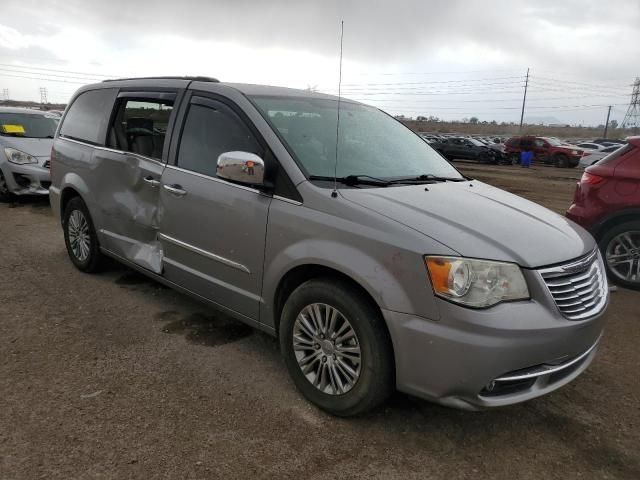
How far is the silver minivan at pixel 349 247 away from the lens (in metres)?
2.41

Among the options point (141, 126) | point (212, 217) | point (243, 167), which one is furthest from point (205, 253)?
point (141, 126)

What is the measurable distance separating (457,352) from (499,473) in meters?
0.67

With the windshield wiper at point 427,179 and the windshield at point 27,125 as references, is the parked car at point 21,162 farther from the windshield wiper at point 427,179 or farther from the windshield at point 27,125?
the windshield wiper at point 427,179

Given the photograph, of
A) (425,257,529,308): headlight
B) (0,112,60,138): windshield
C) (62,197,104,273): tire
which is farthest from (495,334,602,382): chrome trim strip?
(0,112,60,138): windshield

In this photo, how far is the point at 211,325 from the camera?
403 centimetres

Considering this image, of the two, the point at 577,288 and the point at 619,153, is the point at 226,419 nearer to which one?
the point at 577,288

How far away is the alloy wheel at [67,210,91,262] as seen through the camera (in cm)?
495

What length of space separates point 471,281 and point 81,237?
410cm

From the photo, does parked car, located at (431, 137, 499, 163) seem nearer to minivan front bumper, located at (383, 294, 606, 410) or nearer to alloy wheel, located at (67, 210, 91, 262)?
alloy wheel, located at (67, 210, 91, 262)

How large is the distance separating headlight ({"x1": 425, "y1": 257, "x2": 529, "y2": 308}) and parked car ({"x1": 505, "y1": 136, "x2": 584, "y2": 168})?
2630cm

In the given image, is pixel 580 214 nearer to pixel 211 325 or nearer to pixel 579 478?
pixel 579 478

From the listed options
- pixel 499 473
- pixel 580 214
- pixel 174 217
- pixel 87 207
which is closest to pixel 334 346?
pixel 499 473

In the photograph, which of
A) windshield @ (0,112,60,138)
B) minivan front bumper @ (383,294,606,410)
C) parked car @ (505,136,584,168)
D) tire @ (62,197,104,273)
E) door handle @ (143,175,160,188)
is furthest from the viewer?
parked car @ (505,136,584,168)

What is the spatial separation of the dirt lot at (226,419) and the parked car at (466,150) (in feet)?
78.3
